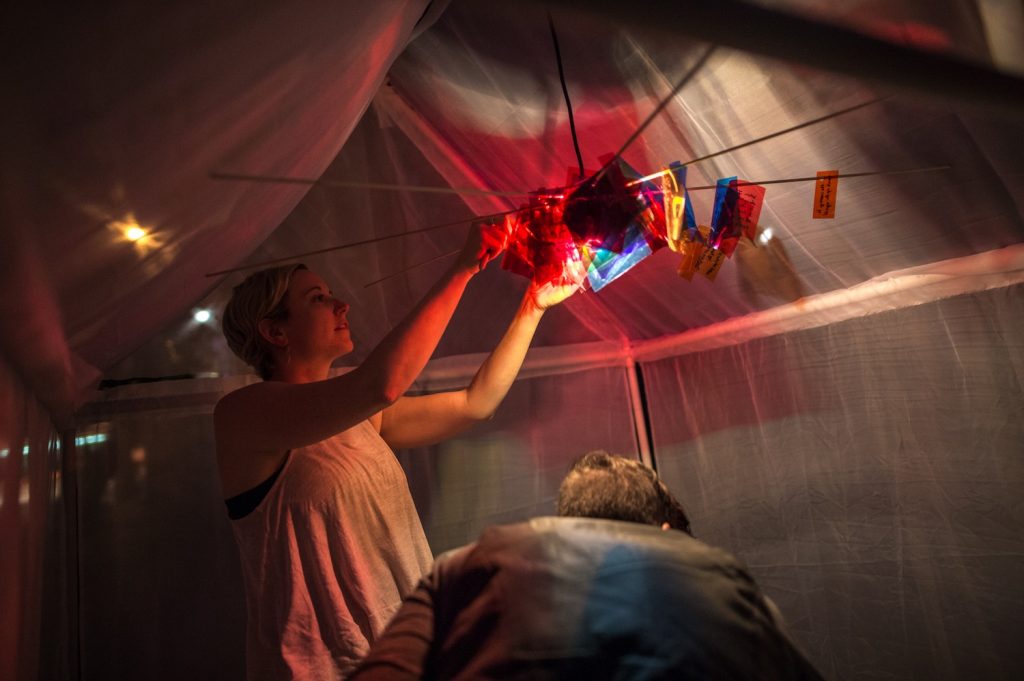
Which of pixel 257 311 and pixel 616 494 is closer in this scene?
pixel 616 494

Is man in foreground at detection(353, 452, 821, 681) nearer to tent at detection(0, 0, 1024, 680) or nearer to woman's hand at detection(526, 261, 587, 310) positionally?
tent at detection(0, 0, 1024, 680)

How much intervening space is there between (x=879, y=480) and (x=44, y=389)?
189cm

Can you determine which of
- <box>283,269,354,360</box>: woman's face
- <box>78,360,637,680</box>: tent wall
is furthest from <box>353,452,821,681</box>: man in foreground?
<box>78,360,637,680</box>: tent wall

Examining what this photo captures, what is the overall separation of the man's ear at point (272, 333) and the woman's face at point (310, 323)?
12 millimetres

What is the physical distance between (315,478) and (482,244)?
57 cm

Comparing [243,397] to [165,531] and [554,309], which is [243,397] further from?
[554,309]

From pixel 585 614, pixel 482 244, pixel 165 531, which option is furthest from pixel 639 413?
pixel 585 614

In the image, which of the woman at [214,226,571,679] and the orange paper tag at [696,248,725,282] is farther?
the orange paper tag at [696,248,725,282]

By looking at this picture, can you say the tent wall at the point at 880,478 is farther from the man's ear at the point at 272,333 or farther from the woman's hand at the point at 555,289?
the man's ear at the point at 272,333

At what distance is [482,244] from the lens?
1.62m

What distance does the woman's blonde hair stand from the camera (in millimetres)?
1770

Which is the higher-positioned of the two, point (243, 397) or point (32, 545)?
point (243, 397)

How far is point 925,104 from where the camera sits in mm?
1422

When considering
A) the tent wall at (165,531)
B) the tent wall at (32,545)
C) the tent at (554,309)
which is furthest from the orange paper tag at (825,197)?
the tent wall at (32,545)
